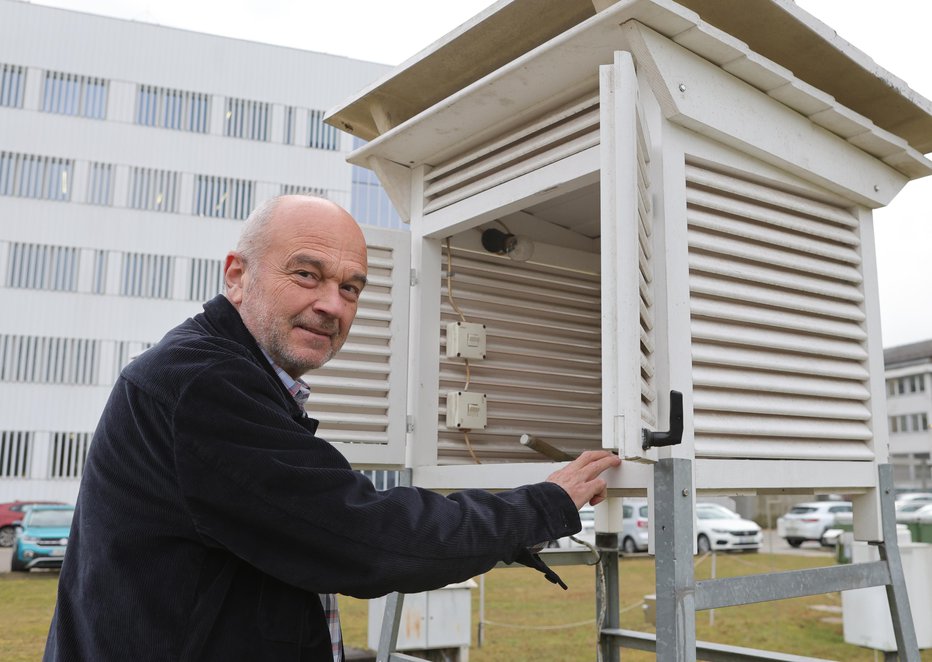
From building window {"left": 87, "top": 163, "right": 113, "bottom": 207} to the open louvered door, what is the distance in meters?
26.9

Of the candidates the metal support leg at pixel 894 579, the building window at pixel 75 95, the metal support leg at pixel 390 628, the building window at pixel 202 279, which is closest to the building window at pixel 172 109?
the building window at pixel 75 95

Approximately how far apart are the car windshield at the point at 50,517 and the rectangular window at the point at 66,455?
10.8 metres

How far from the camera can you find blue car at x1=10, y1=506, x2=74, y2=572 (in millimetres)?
14266

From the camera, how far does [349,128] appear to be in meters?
3.79

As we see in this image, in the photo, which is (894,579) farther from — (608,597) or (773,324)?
(608,597)

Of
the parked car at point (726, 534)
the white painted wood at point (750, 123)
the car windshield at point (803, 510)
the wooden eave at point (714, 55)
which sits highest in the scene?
the wooden eave at point (714, 55)

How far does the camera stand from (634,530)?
63.8 ft

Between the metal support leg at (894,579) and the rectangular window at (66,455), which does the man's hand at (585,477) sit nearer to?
the metal support leg at (894,579)

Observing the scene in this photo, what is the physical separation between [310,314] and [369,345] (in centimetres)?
176

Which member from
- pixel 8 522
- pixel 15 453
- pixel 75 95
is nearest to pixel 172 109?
pixel 75 95

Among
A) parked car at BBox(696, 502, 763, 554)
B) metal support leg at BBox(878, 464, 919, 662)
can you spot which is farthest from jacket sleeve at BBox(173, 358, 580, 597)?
parked car at BBox(696, 502, 763, 554)

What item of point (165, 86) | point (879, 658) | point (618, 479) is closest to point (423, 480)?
point (618, 479)

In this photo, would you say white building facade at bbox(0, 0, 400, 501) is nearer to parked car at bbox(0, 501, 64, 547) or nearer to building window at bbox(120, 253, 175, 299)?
building window at bbox(120, 253, 175, 299)

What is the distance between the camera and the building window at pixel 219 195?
26906 mm
